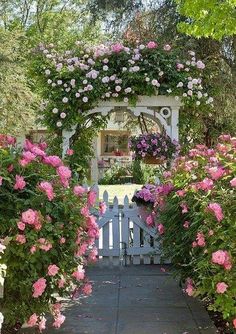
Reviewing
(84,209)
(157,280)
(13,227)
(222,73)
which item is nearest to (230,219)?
(84,209)

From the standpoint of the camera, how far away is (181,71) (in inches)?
320

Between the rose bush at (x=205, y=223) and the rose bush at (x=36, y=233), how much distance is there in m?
0.93

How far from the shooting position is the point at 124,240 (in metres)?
7.53

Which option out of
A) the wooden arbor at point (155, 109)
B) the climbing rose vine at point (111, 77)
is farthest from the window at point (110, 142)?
the climbing rose vine at point (111, 77)

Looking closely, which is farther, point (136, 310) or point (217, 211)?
point (136, 310)

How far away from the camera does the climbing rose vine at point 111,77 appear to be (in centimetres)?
791

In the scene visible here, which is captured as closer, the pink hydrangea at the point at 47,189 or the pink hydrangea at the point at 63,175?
the pink hydrangea at the point at 47,189

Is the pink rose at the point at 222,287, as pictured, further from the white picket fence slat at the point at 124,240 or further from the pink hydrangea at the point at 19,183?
the white picket fence slat at the point at 124,240

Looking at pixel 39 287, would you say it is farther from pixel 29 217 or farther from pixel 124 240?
pixel 124 240

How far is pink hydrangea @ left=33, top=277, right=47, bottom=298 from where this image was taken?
3.85m

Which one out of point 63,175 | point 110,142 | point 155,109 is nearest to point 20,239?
point 63,175

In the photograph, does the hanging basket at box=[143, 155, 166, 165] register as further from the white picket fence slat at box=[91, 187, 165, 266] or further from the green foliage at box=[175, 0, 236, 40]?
the green foliage at box=[175, 0, 236, 40]

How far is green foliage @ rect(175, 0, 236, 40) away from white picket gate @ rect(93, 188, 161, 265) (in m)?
3.83

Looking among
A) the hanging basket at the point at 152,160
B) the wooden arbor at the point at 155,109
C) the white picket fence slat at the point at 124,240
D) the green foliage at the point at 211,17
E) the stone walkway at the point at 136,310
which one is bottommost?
the stone walkway at the point at 136,310
